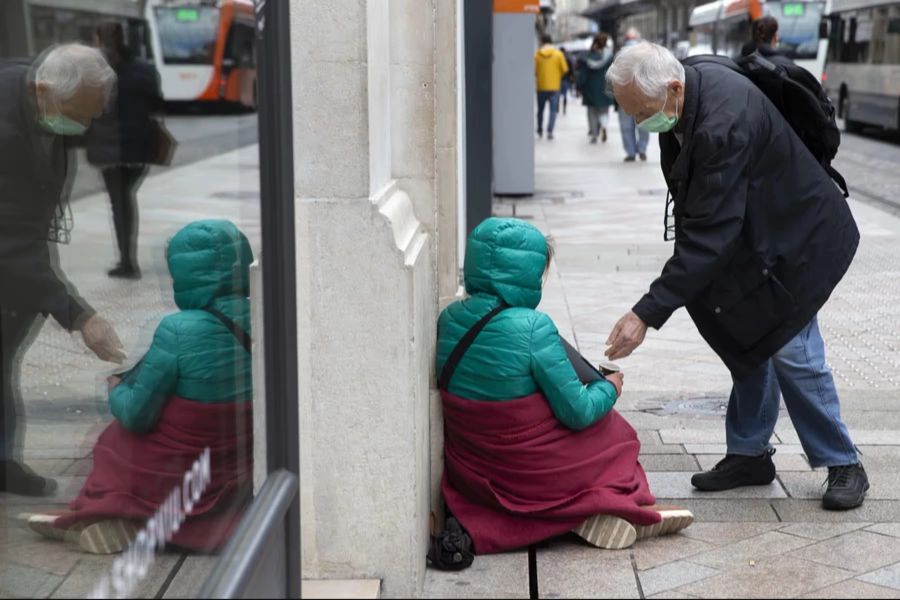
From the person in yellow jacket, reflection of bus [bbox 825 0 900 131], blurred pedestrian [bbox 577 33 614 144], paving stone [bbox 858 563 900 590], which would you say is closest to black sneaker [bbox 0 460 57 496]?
paving stone [bbox 858 563 900 590]

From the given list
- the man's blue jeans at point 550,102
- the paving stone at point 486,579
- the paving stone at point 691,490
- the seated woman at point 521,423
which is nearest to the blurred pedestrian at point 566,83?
the man's blue jeans at point 550,102

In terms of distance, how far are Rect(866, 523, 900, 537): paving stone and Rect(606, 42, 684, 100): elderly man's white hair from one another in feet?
5.08

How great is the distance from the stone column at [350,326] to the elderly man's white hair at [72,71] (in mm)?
493

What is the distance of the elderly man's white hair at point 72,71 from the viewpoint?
3.73 metres

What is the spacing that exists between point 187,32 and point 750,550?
8.16 ft

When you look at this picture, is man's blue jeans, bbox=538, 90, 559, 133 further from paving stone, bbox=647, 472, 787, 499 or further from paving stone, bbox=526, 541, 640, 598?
paving stone, bbox=526, 541, 640, 598

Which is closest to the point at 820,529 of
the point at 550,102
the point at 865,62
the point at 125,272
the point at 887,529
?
the point at 887,529

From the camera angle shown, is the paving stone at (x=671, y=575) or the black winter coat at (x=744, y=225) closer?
the paving stone at (x=671, y=575)

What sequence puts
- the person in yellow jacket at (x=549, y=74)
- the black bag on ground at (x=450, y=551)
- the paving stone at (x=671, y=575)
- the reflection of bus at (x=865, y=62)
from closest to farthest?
the paving stone at (x=671, y=575), the black bag on ground at (x=450, y=551), the person in yellow jacket at (x=549, y=74), the reflection of bus at (x=865, y=62)

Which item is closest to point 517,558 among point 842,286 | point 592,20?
point 842,286

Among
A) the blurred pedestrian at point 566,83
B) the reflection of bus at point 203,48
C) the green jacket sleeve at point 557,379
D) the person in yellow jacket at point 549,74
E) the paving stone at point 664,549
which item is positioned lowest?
the blurred pedestrian at point 566,83

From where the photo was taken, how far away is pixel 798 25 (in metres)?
32.2

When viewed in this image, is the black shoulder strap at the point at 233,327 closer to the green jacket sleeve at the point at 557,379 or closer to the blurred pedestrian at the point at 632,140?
the green jacket sleeve at the point at 557,379

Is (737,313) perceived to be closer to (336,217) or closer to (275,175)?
(336,217)
